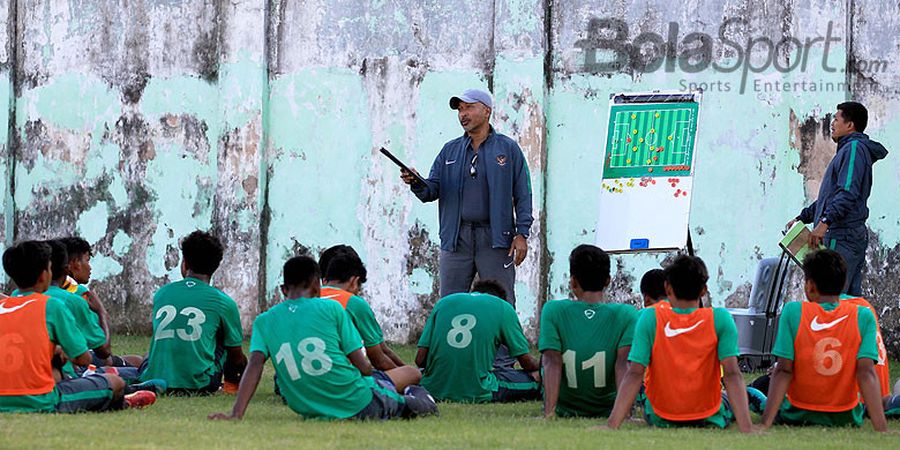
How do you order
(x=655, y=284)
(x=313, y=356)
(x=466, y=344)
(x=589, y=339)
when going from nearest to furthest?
(x=313, y=356) < (x=589, y=339) < (x=655, y=284) < (x=466, y=344)

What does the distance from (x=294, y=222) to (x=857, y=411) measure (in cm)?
662

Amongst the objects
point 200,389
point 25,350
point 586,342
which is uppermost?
point 586,342

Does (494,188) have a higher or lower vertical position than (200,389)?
higher

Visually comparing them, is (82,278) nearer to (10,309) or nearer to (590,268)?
(10,309)

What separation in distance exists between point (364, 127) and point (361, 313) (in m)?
4.84

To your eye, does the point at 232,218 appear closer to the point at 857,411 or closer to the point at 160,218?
the point at 160,218

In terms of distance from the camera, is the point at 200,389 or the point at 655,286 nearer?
the point at 655,286

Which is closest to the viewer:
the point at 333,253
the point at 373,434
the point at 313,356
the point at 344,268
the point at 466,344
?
the point at 373,434

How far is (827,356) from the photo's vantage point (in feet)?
24.0

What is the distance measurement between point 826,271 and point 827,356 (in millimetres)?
420

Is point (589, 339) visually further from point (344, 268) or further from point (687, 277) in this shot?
point (344, 268)

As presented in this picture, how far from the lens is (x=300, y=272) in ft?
24.4

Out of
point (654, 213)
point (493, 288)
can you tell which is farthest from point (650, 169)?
point (493, 288)

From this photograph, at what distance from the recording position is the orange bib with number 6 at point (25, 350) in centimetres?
751
